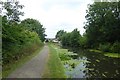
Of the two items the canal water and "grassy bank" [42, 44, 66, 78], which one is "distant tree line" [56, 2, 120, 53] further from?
"grassy bank" [42, 44, 66, 78]

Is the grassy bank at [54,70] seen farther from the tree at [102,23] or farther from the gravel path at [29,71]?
the tree at [102,23]

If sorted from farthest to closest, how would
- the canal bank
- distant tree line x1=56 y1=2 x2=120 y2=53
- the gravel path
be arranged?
distant tree line x1=56 y1=2 x2=120 y2=53, the canal bank, the gravel path

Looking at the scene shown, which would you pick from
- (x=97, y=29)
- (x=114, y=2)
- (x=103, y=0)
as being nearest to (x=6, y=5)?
(x=114, y=2)

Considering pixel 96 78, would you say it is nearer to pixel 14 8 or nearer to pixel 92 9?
pixel 14 8

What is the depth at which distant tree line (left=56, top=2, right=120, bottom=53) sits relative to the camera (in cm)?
5012

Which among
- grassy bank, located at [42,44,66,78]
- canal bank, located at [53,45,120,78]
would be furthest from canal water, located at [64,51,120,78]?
grassy bank, located at [42,44,66,78]

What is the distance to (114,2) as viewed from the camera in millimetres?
52812

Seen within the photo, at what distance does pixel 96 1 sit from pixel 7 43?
4882 centimetres

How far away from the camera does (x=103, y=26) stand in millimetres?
A: 55625

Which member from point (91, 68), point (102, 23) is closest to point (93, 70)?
point (91, 68)

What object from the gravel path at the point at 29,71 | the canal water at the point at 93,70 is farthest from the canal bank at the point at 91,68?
the gravel path at the point at 29,71

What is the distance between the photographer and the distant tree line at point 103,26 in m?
50.1

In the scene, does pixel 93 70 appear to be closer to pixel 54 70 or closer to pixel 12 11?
pixel 54 70

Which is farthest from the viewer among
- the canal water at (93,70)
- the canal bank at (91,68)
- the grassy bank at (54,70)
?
the canal bank at (91,68)
